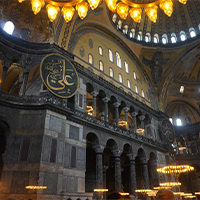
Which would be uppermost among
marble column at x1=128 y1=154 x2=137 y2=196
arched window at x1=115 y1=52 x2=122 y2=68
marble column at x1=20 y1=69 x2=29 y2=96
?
arched window at x1=115 y1=52 x2=122 y2=68

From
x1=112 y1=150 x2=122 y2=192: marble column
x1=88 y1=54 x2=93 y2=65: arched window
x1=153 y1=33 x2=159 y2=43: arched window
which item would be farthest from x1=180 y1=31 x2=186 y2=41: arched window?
x1=112 y1=150 x2=122 y2=192: marble column

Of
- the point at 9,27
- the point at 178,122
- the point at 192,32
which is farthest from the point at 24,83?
the point at 178,122

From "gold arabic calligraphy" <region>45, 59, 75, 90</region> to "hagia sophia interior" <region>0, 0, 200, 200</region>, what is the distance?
0.05 m

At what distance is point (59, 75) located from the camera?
9789 millimetres

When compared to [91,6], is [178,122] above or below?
above

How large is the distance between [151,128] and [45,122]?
1059 cm

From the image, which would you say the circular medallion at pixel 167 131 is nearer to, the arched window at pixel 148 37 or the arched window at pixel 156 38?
the arched window at pixel 156 38

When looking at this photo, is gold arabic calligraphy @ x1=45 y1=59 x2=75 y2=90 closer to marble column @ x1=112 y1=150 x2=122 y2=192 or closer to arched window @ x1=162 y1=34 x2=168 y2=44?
marble column @ x1=112 y1=150 x2=122 y2=192

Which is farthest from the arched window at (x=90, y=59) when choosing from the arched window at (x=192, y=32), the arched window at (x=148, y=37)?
the arched window at (x=192, y=32)

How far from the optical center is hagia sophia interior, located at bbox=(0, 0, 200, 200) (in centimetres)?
775

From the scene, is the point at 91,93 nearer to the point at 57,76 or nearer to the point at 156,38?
the point at 57,76

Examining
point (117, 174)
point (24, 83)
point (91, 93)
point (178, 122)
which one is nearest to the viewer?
point (24, 83)

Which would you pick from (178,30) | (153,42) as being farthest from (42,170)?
(178,30)

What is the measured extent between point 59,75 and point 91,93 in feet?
10.0
